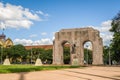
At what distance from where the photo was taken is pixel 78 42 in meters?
70.9

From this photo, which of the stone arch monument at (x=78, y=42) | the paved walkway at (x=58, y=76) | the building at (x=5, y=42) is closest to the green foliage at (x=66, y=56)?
the stone arch monument at (x=78, y=42)

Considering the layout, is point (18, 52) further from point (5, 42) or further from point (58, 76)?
point (58, 76)

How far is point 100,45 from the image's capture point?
2694 inches

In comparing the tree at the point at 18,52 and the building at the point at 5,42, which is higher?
the building at the point at 5,42

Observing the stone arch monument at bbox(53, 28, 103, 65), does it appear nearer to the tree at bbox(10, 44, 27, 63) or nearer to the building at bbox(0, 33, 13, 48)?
the tree at bbox(10, 44, 27, 63)

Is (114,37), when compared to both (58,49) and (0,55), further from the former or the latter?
(0,55)

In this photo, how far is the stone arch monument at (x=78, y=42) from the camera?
2697 inches

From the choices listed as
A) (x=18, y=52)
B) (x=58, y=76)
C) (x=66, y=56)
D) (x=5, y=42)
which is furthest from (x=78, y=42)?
(x=5, y=42)

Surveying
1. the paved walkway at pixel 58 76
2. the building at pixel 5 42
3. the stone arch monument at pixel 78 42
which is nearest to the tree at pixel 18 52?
the building at pixel 5 42

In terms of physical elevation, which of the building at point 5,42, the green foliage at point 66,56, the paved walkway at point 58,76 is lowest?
the paved walkway at point 58,76

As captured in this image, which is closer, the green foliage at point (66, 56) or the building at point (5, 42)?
the green foliage at point (66, 56)

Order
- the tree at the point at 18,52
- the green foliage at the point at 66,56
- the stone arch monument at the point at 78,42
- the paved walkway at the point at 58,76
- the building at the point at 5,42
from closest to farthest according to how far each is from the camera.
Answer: the paved walkway at the point at 58,76
the stone arch monument at the point at 78,42
the green foliage at the point at 66,56
the tree at the point at 18,52
the building at the point at 5,42

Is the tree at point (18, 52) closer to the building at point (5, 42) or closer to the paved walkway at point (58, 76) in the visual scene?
the building at point (5, 42)

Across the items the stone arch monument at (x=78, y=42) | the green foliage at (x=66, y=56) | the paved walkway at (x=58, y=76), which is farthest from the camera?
the green foliage at (x=66, y=56)
